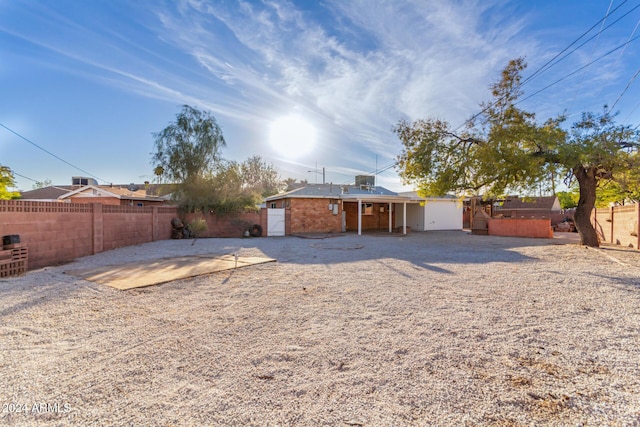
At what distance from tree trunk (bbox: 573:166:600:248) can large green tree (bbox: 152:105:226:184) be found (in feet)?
60.5

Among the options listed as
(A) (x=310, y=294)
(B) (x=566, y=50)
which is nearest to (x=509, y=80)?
(B) (x=566, y=50)

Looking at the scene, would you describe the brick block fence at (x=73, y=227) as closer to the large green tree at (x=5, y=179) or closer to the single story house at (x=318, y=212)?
the single story house at (x=318, y=212)

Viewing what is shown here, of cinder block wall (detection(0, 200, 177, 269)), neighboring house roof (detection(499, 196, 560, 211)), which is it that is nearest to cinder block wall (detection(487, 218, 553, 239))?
neighboring house roof (detection(499, 196, 560, 211))

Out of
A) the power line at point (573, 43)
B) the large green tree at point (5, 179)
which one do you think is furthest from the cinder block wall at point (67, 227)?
the power line at point (573, 43)

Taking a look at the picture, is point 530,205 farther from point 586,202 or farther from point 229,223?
point 229,223

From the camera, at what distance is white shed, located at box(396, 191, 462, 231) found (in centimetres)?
2108

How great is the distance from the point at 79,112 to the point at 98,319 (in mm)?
13935

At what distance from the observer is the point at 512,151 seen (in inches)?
404

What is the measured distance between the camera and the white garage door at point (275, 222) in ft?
57.1

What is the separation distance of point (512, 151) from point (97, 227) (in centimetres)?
1476

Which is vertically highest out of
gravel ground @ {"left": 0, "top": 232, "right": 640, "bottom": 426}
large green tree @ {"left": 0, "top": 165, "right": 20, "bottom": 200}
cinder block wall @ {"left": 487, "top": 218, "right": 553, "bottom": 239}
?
large green tree @ {"left": 0, "top": 165, "right": 20, "bottom": 200}

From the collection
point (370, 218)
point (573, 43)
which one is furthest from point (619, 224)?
point (370, 218)

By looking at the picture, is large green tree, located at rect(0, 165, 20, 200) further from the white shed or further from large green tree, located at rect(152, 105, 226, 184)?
the white shed

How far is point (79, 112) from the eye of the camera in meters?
13.2
